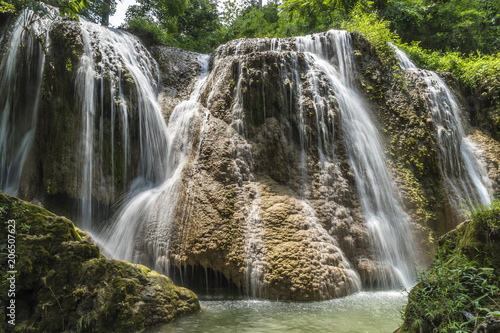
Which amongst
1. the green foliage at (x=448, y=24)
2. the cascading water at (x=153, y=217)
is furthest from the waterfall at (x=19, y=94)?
the green foliage at (x=448, y=24)

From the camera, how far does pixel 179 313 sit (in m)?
4.34

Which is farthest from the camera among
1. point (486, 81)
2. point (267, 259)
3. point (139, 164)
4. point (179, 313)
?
point (486, 81)

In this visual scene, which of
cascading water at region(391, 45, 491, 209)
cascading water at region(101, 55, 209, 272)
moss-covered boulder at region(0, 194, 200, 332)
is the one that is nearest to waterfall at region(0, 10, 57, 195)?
cascading water at region(101, 55, 209, 272)

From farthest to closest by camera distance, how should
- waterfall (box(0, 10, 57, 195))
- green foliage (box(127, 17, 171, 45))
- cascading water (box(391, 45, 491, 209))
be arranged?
green foliage (box(127, 17, 171, 45))
cascading water (box(391, 45, 491, 209))
waterfall (box(0, 10, 57, 195))

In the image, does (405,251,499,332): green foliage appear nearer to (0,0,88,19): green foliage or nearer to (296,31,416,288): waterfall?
(296,31,416,288): waterfall

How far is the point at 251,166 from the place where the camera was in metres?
7.02

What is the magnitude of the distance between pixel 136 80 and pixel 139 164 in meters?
2.46

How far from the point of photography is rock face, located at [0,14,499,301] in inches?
229

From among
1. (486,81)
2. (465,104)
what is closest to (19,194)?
(465,104)

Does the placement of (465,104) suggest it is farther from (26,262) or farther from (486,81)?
(26,262)

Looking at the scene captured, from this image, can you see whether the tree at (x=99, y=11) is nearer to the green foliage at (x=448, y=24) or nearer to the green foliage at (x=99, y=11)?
the green foliage at (x=99, y=11)

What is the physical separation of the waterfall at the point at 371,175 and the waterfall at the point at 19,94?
752 centimetres

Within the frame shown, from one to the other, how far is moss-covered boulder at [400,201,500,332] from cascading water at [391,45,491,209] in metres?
5.67

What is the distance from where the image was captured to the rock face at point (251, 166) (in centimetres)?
581
